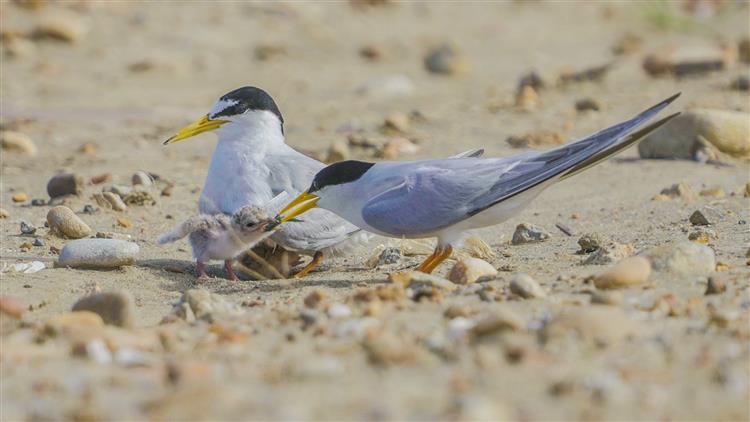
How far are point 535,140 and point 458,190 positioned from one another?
3283mm

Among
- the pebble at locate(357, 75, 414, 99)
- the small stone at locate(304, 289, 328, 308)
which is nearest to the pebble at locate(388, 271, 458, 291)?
the small stone at locate(304, 289, 328, 308)

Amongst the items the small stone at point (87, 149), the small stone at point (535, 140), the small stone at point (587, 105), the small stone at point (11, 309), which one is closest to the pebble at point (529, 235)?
the small stone at point (535, 140)

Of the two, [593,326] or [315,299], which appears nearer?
[593,326]

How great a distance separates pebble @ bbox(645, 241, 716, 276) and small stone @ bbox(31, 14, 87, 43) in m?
8.70

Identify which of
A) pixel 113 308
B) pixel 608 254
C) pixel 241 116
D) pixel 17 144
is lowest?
pixel 17 144

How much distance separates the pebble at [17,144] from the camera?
8430 mm

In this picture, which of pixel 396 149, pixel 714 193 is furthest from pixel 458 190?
pixel 396 149

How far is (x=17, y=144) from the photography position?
8445 mm

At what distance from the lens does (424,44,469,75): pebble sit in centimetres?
1187

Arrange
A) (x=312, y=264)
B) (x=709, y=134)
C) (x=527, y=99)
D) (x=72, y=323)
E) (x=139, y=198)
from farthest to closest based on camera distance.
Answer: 1. (x=527, y=99)
2. (x=709, y=134)
3. (x=139, y=198)
4. (x=312, y=264)
5. (x=72, y=323)

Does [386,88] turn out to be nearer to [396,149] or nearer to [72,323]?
[396,149]

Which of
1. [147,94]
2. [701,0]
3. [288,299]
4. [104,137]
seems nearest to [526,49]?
[701,0]

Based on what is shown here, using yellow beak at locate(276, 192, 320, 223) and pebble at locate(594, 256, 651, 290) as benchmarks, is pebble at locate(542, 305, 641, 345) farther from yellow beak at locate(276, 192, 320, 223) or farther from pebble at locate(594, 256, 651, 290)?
yellow beak at locate(276, 192, 320, 223)

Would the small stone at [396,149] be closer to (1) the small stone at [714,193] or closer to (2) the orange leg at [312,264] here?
(1) the small stone at [714,193]
